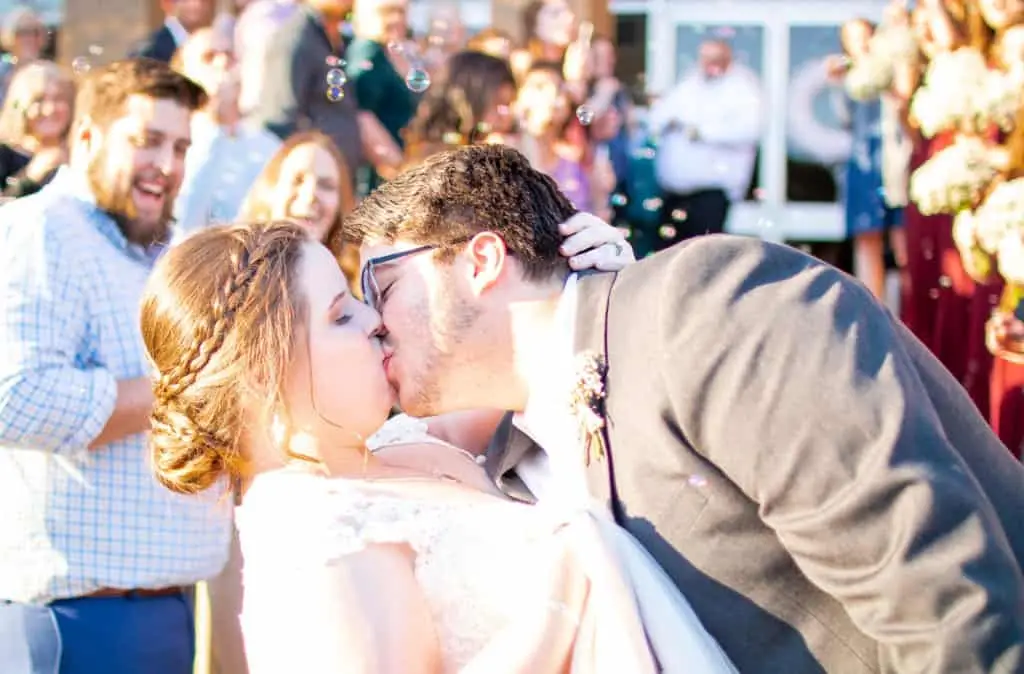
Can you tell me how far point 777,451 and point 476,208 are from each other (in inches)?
39.3

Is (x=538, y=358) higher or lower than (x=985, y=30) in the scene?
lower

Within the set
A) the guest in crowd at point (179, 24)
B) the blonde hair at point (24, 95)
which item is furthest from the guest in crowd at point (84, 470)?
the guest in crowd at point (179, 24)

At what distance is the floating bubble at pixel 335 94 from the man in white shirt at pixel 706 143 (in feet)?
7.39

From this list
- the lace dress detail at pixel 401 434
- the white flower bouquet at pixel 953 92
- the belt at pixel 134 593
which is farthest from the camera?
the white flower bouquet at pixel 953 92

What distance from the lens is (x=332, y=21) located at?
625 centimetres

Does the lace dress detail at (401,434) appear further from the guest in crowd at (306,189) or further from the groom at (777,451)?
the guest in crowd at (306,189)

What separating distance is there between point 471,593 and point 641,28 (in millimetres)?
9812

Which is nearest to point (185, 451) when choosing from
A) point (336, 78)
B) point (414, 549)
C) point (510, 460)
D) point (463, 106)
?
point (414, 549)

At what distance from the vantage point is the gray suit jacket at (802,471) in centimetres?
200

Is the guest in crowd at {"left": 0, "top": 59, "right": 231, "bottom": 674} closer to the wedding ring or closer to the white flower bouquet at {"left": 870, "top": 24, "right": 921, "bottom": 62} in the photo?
the wedding ring

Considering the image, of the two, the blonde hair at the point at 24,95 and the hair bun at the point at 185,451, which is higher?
the blonde hair at the point at 24,95

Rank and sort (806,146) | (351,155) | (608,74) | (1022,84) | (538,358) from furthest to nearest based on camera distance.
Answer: (806,146) → (608,74) → (351,155) → (1022,84) → (538,358)

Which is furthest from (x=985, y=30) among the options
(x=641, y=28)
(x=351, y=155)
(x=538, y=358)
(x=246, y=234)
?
(x=641, y=28)

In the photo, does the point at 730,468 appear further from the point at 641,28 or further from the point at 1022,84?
the point at 641,28
